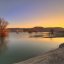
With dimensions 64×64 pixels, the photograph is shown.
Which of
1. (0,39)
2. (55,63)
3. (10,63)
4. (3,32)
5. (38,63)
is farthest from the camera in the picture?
(0,39)

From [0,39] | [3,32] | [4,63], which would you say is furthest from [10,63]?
[0,39]

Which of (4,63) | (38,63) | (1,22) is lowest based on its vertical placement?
(4,63)

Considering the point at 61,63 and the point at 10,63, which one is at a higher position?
the point at 61,63

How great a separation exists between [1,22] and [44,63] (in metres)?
9.44

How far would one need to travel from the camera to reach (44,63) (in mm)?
3590

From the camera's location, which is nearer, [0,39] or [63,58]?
[63,58]

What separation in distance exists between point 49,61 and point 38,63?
0.41 metres

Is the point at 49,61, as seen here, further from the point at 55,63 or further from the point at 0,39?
the point at 0,39

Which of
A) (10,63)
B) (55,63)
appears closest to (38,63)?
(55,63)

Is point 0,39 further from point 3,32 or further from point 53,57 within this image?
point 53,57

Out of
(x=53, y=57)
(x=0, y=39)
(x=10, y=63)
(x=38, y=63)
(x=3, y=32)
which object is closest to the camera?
(x=53, y=57)

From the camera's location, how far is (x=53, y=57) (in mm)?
3623

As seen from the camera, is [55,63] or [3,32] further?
[3,32]

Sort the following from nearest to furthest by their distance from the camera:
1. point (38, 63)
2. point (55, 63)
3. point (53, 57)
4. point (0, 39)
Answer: point (55, 63) → point (53, 57) → point (38, 63) → point (0, 39)
